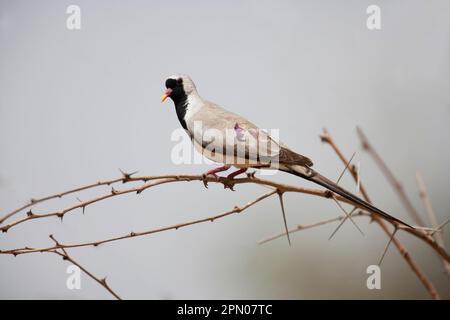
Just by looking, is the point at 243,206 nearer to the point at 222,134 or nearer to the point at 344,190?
the point at 344,190

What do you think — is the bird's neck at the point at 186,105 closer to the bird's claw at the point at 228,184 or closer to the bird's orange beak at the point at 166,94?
the bird's orange beak at the point at 166,94

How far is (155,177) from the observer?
9.06 ft

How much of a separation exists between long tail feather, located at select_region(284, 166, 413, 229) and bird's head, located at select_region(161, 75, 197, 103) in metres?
1.32

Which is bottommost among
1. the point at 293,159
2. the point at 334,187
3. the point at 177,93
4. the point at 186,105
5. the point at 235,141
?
the point at 334,187

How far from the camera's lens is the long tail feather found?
3.03m

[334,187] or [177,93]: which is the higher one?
[177,93]

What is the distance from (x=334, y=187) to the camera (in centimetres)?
332

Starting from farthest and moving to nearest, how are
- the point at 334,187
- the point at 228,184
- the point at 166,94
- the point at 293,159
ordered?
1. the point at 166,94
2. the point at 228,184
3. the point at 293,159
4. the point at 334,187

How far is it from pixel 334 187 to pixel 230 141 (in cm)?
93

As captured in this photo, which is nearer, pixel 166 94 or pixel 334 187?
pixel 334 187

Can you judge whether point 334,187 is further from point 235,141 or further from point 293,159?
point 235,141

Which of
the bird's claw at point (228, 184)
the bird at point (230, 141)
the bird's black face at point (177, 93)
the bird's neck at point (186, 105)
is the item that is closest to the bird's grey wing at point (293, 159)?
the bird at point (230, 141)

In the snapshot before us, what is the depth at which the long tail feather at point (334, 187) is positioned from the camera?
3025 millimetres

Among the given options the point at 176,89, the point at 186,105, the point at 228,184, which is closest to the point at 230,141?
the point at 228,184
